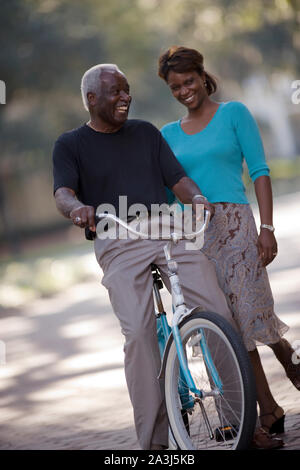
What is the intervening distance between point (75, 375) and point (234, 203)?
366cm

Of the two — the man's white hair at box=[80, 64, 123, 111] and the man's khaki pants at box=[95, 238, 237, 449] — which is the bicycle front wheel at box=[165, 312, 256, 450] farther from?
the man's white hair at box=[80, 64, 123, 111]

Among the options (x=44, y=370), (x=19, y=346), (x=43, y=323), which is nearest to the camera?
(x=44, y=370)

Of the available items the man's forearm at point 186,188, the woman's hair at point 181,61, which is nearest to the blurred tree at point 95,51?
the woman's hair at point 181,61

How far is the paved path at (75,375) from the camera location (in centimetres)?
527

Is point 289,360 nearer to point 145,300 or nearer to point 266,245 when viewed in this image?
point 266,245

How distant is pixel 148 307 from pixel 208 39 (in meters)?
30.8

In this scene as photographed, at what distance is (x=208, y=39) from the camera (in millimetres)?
33344

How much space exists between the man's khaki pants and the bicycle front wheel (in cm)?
9

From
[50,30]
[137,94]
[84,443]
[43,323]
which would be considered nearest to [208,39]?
[137,94]

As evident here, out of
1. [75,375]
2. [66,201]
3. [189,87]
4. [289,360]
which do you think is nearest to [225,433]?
[289,360]

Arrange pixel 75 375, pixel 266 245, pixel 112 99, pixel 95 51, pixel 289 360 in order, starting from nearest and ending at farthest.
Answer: pixel 112 99 → pixel 266 245 → pixel 289 360 → pixel 75 375 → pixel 95 51

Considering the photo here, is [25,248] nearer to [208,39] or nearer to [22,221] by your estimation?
[22,221]

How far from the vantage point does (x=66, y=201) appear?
12.5 feet

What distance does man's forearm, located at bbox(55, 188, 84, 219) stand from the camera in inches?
148
